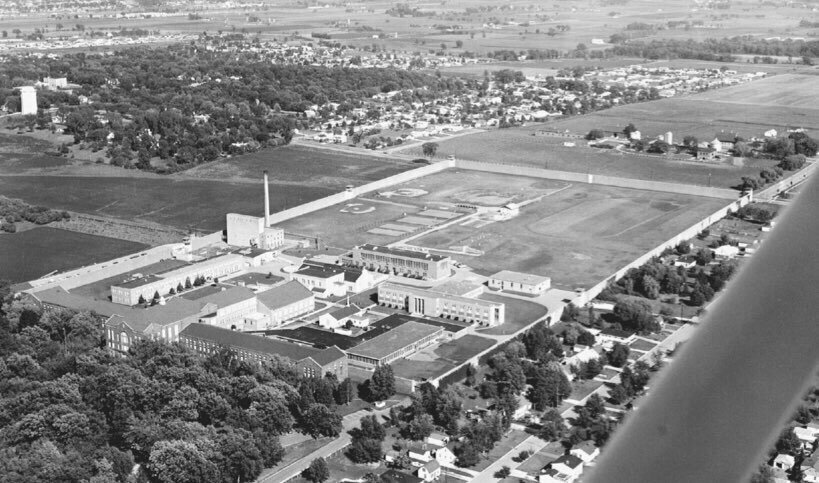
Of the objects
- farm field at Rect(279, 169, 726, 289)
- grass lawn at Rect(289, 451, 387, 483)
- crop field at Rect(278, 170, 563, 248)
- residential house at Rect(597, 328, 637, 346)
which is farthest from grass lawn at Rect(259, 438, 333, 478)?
crop field at Rect(278, 170, 563, 248)

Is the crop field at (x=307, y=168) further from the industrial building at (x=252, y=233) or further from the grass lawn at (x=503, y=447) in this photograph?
the grass lawn at (x=503, y=447)

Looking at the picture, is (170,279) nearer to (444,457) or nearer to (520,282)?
(520,282)

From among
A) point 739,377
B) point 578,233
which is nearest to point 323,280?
point 578,233

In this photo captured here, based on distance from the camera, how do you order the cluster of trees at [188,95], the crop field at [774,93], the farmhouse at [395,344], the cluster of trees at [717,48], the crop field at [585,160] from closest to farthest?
1. the farmhouse at [395,344]
2. the crop field at [585,160]
3. the cluster of trees at [188,95]
4. the crop field at [774,93]
5. the cluster of trees at [717,48]

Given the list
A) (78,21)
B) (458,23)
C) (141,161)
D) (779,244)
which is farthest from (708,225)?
(78,21)

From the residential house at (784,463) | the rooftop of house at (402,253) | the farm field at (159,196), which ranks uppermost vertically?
the residential house at (784,463)

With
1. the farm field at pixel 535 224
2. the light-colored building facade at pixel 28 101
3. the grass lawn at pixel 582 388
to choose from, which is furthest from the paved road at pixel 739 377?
the light-colored building facade at pixel 28 101

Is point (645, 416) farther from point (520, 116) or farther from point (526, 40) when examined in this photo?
point (526, 40)
